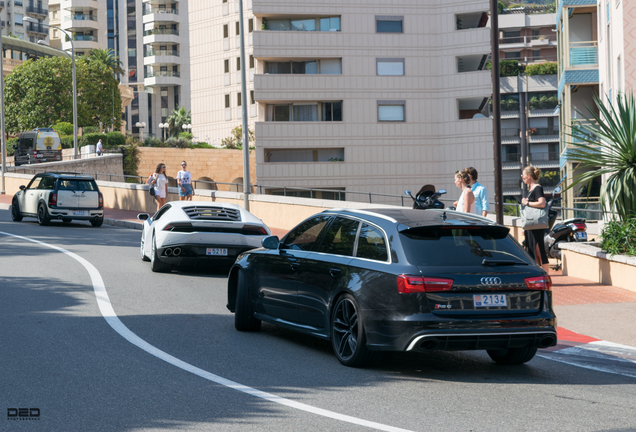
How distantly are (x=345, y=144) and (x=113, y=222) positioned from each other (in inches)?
1153

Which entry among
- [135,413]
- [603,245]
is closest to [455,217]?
[135,413]

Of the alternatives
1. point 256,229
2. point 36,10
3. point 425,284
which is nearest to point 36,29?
point 36,10

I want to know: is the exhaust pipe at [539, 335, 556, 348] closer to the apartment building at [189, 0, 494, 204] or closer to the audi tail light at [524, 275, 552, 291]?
the audi tail light at [524, 275, 552, 291]

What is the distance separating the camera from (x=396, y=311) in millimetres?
6625

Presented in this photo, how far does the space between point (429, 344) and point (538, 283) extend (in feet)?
3.66

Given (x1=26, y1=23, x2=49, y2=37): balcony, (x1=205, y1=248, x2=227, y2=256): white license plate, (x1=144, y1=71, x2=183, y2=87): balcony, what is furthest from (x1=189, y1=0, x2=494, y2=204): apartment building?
(x1=26, y1=23, x2=49, y2=37): balcony

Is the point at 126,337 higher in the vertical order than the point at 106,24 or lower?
lower

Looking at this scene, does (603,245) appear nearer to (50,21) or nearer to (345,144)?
(345,144)

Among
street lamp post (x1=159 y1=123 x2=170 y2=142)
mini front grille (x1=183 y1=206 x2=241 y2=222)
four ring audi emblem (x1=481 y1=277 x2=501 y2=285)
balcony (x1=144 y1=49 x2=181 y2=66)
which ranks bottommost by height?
four ring audi emblem (x1=481 y1=277 x2=501 y2=285)

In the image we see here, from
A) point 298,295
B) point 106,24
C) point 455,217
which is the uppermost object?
point 106,24

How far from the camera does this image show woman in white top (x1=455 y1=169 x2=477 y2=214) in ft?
40.2

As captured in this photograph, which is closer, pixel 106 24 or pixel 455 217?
pixel 455 217

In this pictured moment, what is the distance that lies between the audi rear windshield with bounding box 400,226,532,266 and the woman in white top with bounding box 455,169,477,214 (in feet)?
16.5

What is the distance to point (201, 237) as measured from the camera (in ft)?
44.8
